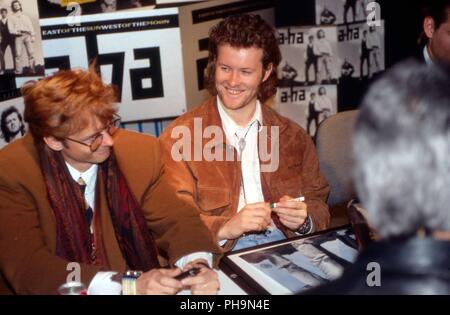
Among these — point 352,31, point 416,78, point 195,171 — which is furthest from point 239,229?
point 352,31

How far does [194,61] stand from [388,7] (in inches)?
52.8

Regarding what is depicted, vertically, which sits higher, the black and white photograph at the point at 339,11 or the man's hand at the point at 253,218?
the black and white photograph at the point at 339,11

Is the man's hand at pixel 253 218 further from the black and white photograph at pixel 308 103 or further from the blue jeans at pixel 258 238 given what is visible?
the black and white photograph at pixel 308 103

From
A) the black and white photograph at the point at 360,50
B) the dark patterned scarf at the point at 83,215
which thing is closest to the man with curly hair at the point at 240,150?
the dark patterned scarf at the point at 83,215

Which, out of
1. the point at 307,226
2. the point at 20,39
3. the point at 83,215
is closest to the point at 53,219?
the point at 83,215

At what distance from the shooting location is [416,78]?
914 mm

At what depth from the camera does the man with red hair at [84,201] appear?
1.83 metres

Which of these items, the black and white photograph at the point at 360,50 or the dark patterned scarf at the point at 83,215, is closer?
the dark patterned scarf at the point at 83,215

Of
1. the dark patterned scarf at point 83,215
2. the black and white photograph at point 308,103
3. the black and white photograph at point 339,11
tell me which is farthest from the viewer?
the black and white photograph at point 308,103

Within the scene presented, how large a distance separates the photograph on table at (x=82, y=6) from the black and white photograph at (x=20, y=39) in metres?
0.10

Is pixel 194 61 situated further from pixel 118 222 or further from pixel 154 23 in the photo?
pixel 118 222

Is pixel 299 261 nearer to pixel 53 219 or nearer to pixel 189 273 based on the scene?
pixel 189 273

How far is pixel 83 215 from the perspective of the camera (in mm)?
2037

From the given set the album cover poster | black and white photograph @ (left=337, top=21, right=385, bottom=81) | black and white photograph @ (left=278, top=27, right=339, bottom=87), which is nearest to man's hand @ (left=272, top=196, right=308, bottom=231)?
the album cover poster
